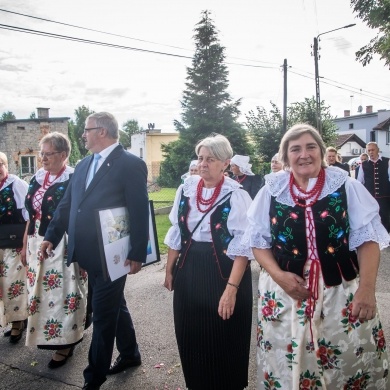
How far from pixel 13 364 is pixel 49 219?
136 centimetres

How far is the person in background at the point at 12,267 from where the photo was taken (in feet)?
13.2

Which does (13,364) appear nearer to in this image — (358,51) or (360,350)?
(360,350)

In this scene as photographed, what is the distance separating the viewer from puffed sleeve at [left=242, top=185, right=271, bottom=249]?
2361 millimetres

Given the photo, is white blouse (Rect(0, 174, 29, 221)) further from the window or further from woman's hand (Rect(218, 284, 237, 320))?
the window

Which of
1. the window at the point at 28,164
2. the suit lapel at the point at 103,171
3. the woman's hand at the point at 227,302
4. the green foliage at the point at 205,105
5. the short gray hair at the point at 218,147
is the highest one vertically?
the green foliage at the point at 205,105

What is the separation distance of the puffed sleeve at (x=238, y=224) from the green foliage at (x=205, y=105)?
22971 mm

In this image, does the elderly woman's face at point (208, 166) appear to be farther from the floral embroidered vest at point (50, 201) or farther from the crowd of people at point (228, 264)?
the floral embroidered vest at point (50, 201)

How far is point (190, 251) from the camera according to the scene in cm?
265

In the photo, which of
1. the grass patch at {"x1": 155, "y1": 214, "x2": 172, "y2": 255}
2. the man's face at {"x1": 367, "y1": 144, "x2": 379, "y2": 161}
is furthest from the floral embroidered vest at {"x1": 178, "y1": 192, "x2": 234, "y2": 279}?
the man's face at {"x1": 367, "y1": 144, "x2": 379, "y2": 161}

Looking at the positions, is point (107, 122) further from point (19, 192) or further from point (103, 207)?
point (19, 192)

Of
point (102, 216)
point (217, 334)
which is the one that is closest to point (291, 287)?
point (217, 334)

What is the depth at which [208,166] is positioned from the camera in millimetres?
2705

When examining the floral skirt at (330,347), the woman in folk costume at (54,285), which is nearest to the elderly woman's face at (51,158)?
the woman in folk costume at (54,285)

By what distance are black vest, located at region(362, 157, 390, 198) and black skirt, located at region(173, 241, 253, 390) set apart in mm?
6829
